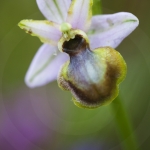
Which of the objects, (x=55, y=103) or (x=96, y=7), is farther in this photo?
(x=55, y=103)

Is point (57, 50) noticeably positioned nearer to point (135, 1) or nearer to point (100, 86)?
point (100, 86)

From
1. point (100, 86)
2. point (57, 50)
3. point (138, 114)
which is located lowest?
point (138, 114)

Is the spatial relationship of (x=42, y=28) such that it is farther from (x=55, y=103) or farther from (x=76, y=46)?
(x=55, y=103)

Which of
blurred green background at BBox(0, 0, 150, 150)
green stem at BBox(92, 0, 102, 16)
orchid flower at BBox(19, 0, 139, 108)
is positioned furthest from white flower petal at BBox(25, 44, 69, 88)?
blurred green background at BBox(0, 0, 150, 150)

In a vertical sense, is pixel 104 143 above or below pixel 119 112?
below

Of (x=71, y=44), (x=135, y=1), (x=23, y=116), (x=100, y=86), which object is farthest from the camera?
(x=135, y=1)

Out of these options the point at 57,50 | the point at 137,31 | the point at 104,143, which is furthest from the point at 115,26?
the point at 137,31

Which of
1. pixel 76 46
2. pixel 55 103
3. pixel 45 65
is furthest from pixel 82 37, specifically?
pixel 55 103
